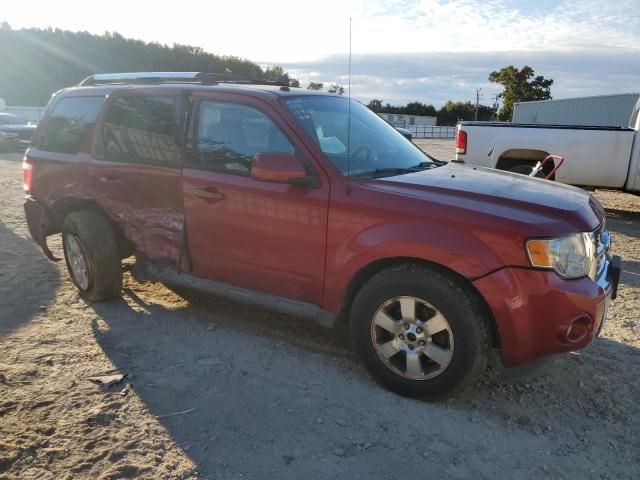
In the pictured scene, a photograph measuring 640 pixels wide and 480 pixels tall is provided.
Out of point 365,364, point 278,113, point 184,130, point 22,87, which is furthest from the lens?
point 22,87

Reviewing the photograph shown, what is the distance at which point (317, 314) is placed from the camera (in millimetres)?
3559

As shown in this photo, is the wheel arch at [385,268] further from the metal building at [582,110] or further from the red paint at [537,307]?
the metal building at [582,110]

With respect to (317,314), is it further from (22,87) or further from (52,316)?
(22,87)

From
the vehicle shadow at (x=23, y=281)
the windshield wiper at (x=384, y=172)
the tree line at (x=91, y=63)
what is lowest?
the vehicle shadow at (x=23, y=281)

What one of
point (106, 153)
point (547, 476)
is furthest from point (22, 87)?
point (547, 476)

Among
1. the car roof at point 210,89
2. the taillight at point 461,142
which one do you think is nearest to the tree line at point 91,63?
the taillight at point 461,142

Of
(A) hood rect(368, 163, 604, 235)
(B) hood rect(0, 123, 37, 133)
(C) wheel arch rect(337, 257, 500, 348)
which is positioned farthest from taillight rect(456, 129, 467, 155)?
(B) hood rect(0, 123, 37, 133)

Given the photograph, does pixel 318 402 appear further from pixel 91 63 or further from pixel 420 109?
pixel 420 109

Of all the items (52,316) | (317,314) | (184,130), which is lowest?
(52,316)

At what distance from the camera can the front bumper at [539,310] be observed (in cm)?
288

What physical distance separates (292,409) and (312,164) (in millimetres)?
1535

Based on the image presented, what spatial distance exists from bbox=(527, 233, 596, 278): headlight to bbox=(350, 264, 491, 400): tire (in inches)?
16.5

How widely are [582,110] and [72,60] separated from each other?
168ft

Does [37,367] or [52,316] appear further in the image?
[52,316]
